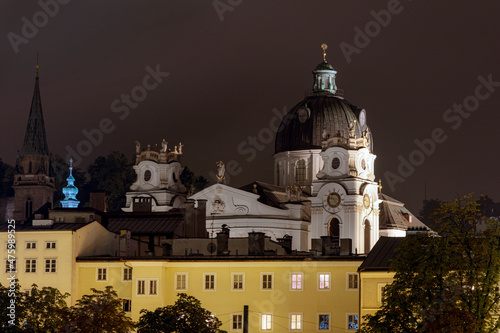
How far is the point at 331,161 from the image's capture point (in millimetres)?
150500

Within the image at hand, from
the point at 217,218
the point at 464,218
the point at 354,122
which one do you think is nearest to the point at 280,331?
the point at 464,218

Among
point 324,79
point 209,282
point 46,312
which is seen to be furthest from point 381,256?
point 324,79

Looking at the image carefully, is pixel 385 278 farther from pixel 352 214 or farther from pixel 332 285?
pixel 352 214

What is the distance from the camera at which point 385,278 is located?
86000 millimetres

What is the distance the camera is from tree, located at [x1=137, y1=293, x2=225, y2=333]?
81312 mm

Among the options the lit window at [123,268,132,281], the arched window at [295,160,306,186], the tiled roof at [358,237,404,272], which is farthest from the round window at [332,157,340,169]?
the lit window at [123,268,132,281]

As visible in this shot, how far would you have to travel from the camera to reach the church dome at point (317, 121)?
164m

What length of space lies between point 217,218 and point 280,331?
56014mm

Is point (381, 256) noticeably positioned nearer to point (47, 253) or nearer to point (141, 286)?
point (141, 286)

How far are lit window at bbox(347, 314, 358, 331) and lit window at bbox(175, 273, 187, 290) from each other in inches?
383

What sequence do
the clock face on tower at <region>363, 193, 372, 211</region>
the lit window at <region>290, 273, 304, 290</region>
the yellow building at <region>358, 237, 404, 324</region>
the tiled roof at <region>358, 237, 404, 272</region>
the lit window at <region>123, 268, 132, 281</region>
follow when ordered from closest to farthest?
the yellow building at <region>358, 237, 404, 324</region>, the tiled roof at <region>358, 237, 404, 272</region>, the lit window at <region>290, 273, 304, 290</region>, the lit window at <region>123, 268, 132, 281</region>, the clock face on tower at <region>363, 193, 372, 211</region>

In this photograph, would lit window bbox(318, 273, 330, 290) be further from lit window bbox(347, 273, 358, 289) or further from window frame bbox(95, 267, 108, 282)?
window frame bbox(95, 267, 108, 282)

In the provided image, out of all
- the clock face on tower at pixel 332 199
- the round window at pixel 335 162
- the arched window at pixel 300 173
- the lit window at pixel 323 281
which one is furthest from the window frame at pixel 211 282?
the arched window at pixel 300 173

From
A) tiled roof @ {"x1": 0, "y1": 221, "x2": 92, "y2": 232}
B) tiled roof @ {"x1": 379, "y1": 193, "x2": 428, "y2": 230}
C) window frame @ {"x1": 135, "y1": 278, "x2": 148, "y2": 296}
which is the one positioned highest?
tiled roof @ {"x1": 379, "y1": 193, "x2": 428, "y2": 230}
